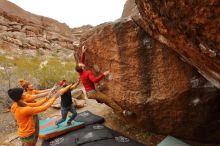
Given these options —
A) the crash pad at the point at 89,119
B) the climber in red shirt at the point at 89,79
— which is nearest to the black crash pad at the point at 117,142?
the climber in red shirt at the point at 89,79

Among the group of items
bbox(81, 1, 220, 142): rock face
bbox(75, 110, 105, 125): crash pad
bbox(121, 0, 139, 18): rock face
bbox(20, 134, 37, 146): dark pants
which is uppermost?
bbox(121, 0, 139, 18): rock face

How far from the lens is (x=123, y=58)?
6.54 meters

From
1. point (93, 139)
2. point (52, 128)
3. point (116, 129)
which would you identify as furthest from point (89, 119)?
point (93, 139)

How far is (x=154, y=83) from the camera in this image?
636 centimetres

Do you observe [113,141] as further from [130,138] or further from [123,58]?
[123,58]

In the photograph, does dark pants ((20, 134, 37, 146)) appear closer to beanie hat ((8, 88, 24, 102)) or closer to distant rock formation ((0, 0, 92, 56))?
beanie hat ((8, 88, 24, 102))

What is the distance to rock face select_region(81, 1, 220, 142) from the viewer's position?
6.10 m

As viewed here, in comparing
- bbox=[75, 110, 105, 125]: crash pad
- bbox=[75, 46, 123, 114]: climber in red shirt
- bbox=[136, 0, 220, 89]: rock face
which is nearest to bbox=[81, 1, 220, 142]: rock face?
bbox=[75, 46, 123, 114]: climber in red shirt

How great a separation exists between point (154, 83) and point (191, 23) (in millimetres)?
3109

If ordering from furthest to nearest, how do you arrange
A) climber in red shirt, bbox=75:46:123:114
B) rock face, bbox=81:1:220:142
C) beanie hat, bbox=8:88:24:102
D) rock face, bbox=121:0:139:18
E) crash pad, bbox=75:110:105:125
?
crash pad, bbox=75:110:105:125 → rock face, bbox=121:0:139:18 → climber in red shirt, bbox=75:46:123:114 → rock face, bbox=81:1:220:142 → beanie hat, bbox=8:88:24:102

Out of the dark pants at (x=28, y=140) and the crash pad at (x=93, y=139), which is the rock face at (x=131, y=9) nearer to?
the crash pad at (x=93, y=139)

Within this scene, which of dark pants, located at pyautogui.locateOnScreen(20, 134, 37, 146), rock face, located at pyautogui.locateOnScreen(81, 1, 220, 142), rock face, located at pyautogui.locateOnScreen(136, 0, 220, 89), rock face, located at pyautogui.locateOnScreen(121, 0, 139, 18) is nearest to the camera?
rock face, located at pyautogui.locateOnScreen(136, 0, 220, 89)

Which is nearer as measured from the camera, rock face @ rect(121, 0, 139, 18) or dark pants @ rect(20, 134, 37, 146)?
dark pants @ rect(20, 134, 37, 146)

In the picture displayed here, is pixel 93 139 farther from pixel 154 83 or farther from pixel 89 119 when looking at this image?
pixel 154 83
